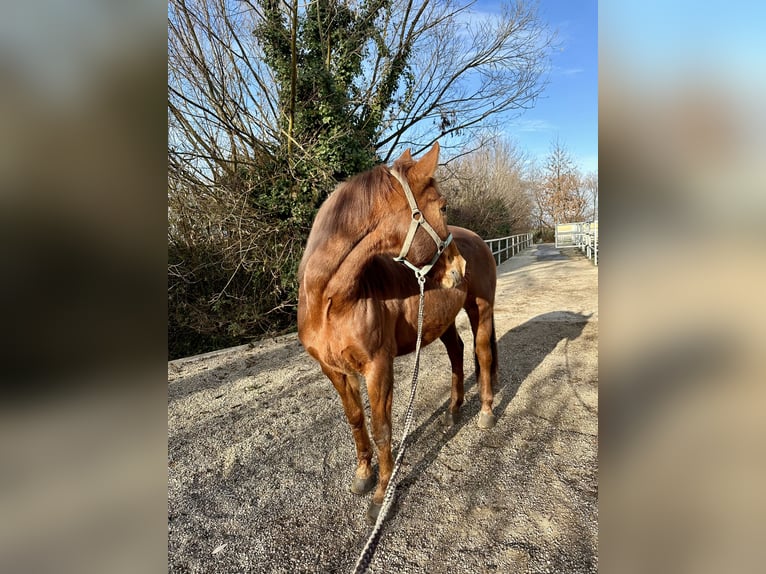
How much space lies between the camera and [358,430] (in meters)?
2.47

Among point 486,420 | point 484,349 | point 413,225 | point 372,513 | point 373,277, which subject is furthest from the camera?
point 484,349

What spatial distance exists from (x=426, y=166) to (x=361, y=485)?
208 cm

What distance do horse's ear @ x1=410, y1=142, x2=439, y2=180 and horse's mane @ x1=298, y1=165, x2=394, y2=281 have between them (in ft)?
0.52

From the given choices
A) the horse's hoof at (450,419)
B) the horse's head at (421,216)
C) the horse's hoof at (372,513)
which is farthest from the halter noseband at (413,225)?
the horse's hoof at (450,419)

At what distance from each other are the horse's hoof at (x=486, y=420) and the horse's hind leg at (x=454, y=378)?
0.23 metres

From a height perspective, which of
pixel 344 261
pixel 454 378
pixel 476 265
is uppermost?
pixel 344 261

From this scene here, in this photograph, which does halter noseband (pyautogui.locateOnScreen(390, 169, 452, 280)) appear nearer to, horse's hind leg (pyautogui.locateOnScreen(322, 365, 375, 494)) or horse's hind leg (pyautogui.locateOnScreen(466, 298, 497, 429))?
horse's hind leg (pyautogui.locateOnScreen(322, 365, 375, 494))
